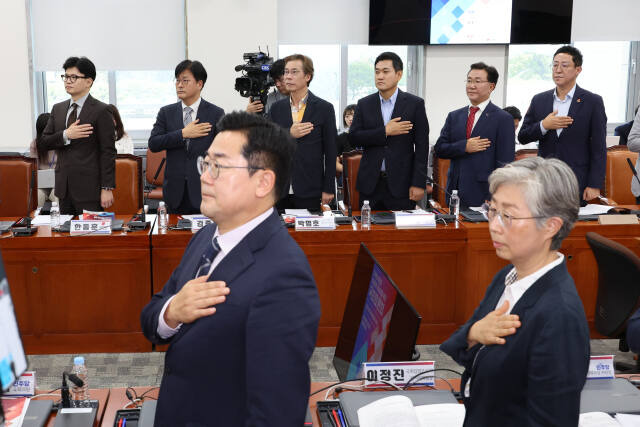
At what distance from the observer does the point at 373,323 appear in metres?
2.24

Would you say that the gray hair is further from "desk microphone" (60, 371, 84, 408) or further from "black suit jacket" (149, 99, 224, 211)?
"black suit jacket" (149, 99, 224, 211)

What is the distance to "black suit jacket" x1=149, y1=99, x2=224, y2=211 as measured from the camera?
456cm

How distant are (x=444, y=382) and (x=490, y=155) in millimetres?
2688

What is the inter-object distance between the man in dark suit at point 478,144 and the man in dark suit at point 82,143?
2.20m

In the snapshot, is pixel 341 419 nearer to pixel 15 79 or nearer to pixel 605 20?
pixel 15 79

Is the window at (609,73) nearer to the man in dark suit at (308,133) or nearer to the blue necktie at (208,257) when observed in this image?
the man in dark suit at (308,133)

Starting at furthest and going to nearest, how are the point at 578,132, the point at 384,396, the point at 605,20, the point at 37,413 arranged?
the point at 605,20
the point at 578,132
the point at 384,396
the point at 37,413

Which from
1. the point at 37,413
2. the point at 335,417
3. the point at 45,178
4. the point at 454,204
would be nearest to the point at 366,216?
the point at 454,204

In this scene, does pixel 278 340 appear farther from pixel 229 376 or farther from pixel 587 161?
pixel 587 161

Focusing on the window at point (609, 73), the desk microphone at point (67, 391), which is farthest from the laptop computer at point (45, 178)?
the window at point (609, 73)

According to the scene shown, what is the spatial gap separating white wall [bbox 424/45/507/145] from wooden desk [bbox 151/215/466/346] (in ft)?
11.9

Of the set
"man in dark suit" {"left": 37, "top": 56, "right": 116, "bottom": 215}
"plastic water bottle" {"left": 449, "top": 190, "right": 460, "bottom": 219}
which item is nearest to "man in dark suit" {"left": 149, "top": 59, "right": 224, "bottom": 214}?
"man in dark suit" {"left": 37, "top": 56, "right": 116, "bottom": 215}

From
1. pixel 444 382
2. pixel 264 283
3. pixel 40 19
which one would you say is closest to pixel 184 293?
pixel 264 283

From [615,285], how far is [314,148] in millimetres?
2141
